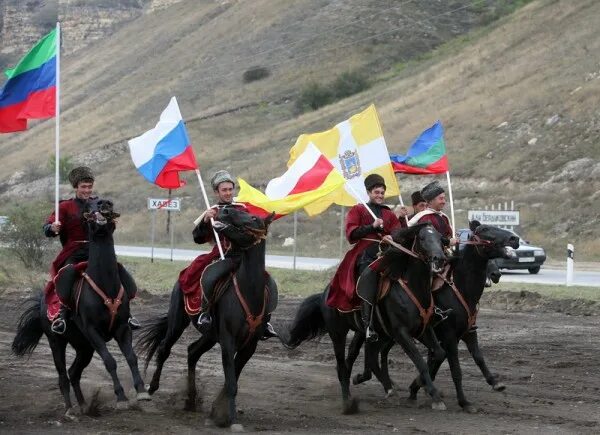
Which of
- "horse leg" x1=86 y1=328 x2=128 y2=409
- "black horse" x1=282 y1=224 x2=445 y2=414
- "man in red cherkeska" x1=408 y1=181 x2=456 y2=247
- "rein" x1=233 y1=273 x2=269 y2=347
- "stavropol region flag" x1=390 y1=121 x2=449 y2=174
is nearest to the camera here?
"rein" x1=233 y1=273 x2=269 y2=347

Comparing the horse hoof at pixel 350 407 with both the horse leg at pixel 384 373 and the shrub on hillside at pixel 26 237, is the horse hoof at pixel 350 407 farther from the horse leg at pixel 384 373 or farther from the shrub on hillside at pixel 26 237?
the shrub on hillside at pixel 26 237

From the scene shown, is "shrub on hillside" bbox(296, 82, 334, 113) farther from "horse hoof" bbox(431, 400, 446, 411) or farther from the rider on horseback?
"horse hoof" bbox(431, 400, 446, 411)

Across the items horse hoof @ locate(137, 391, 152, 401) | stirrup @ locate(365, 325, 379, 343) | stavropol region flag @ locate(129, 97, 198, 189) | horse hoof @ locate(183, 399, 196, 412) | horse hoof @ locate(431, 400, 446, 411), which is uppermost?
stavropol region flag @ locate(129, 97, 198, 189)

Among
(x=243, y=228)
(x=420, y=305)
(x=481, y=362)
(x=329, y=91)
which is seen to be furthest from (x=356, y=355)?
(x=329, y=91)

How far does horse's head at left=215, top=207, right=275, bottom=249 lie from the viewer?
487 inches

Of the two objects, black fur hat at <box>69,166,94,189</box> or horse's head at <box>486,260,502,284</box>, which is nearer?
black fur hat at <box>69,166,94,189</box>

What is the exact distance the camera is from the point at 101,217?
13.1m

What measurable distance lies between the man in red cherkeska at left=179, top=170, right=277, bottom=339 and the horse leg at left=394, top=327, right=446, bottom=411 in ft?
4.51

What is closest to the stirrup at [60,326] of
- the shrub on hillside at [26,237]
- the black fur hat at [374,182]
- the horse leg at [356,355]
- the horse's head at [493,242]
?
the horse leg at [356,355]

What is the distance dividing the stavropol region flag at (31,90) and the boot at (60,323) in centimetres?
271

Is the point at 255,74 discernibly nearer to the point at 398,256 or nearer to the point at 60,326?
the point at 60,326

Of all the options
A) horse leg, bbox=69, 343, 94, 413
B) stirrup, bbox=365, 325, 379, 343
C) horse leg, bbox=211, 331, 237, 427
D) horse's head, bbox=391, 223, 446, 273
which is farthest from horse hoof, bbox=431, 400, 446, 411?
horse leg, bbox=69, 343, 94, 413

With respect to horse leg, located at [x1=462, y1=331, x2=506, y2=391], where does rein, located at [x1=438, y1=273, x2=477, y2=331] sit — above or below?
above

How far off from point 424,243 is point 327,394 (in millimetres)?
2706
